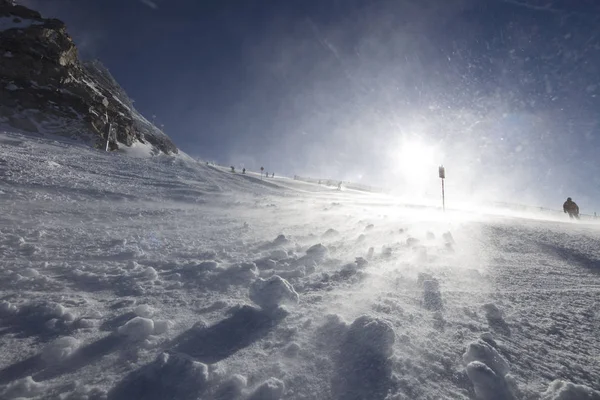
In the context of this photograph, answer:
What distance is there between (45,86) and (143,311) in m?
43.0

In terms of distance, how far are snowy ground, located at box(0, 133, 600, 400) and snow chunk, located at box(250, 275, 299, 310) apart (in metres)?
0.02

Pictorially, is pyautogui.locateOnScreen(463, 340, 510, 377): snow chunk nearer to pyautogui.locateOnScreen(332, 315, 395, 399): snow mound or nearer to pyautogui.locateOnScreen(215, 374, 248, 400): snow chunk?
pyautogui.locateOnScreen(332, 315, 395, 399): snow mound

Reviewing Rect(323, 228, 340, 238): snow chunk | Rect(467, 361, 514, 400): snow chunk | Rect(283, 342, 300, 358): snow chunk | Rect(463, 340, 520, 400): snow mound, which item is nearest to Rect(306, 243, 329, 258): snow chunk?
Rect(323, 228, 340, 238): snow chunk

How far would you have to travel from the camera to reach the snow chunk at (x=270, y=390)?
180cm

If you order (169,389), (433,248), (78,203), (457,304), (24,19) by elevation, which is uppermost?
(24,19)

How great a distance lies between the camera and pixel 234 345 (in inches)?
92.9

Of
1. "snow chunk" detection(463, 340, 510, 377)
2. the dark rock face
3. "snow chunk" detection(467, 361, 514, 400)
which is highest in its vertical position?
the dark rock face

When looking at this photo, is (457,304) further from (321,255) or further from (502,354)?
(321,255)

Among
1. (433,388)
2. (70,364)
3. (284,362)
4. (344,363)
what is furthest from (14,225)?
(433,388)

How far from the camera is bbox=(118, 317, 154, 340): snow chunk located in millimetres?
2355

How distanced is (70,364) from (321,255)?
3.70 m

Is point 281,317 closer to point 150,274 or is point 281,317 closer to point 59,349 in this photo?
point 59,349

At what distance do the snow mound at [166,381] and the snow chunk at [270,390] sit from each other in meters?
0.36

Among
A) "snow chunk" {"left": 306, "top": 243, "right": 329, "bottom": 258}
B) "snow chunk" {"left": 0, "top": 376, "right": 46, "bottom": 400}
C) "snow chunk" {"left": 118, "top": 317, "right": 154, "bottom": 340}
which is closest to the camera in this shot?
"snow chunk" {"left": 0, "top": 376, "right": 46, "bottom": 400}
